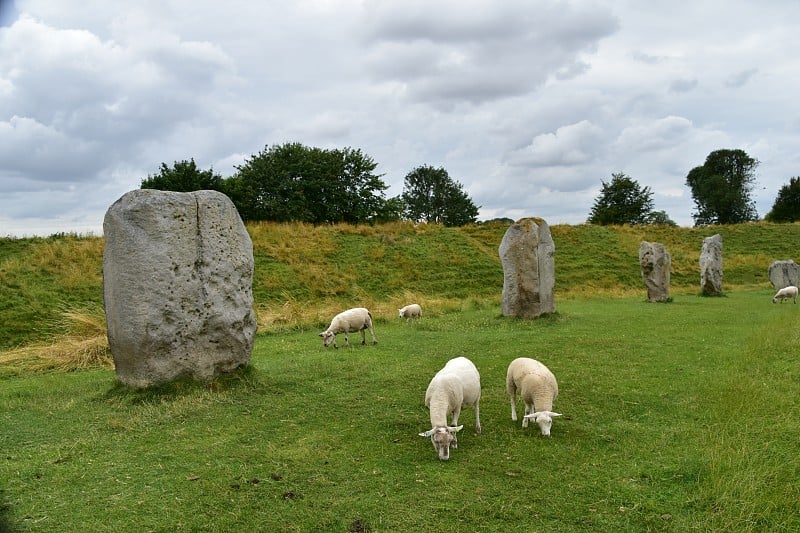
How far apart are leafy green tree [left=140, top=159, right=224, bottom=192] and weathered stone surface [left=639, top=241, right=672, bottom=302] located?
31.1 meters

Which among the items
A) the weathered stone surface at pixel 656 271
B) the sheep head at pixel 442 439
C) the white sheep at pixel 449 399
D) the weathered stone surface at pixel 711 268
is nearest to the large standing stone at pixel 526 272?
the weathered stone surface at pixel 656 271

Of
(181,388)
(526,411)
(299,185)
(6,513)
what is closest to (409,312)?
(181,388)

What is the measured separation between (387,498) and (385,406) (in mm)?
3194

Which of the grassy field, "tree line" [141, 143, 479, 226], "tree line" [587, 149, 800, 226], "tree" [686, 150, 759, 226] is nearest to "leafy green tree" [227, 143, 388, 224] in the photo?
"tree line" [141, 143, 479, 226]

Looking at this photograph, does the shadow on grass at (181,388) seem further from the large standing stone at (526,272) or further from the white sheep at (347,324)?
the large standing stone at (526,272)

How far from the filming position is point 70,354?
1377cm

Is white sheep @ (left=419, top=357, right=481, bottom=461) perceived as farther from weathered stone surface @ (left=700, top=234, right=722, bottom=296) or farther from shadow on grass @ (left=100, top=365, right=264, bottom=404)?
weathered stone surface @ (left=700, top=234, right=722, bottom=296)

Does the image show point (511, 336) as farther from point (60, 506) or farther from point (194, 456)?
point (60, 506)

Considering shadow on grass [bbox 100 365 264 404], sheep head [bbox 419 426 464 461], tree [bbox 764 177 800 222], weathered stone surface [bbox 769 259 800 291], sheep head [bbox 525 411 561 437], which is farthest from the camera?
tree [bbox 764 177 800 222]

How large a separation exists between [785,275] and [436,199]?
5281 cm

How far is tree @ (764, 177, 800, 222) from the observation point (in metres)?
62.4

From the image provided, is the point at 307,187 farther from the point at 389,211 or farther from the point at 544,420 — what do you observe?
the point at 544,420

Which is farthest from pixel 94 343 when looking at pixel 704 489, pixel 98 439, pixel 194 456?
pixel 704 489

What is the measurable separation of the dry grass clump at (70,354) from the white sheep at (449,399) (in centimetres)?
977
